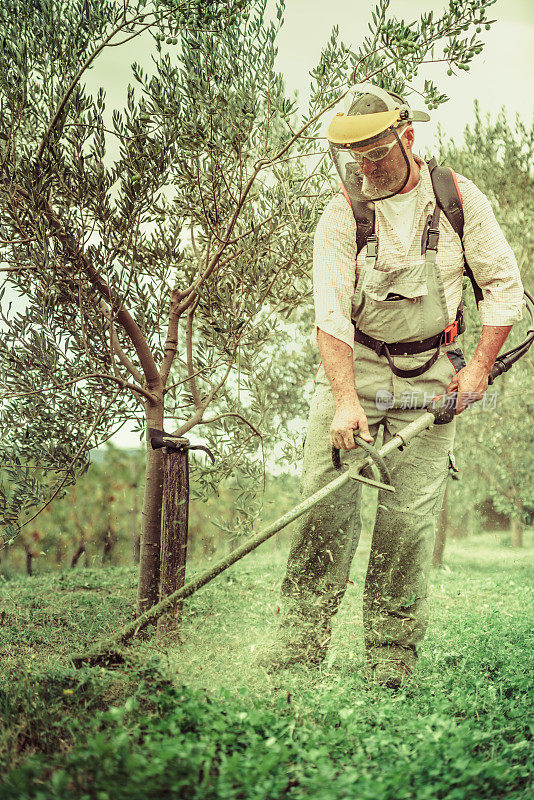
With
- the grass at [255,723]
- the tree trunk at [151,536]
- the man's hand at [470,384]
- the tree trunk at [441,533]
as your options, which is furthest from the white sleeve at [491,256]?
the tree trunk at [441,533]

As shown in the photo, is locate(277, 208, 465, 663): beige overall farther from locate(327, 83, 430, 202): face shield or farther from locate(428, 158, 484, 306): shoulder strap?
locate(327, 83, 430, 202): face shield

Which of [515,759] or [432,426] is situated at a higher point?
[432,426]

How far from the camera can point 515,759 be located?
376 cm

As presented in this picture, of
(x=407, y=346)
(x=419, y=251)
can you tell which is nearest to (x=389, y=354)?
(x=407, y=346)

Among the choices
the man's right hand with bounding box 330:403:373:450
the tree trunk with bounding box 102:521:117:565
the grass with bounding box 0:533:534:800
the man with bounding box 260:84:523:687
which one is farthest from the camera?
the tree trunk with bounding box 102:521:117:565

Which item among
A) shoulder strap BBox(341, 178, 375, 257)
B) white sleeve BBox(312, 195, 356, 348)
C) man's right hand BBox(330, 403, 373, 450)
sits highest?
shoulder strap BBox(341, 178, 375, 257)

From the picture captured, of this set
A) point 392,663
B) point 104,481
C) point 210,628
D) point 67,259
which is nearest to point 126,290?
point 67,259

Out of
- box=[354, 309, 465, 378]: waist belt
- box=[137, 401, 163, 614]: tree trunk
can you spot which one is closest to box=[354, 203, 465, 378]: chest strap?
box=[354, 309, 465, 378]: waist belt

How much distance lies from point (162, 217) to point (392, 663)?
415cm

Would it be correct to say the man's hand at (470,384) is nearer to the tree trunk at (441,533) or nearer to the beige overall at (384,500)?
the beige overall at (384,500)

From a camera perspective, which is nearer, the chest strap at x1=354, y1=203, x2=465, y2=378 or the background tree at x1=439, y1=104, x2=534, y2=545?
the chest strap at x1=354, y1=203, x2=465, y2=378

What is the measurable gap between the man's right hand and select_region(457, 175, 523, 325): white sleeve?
1.16 metres

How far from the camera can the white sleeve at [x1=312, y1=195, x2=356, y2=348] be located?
484 centimetres

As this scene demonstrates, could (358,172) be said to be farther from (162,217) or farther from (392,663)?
(392,663)
